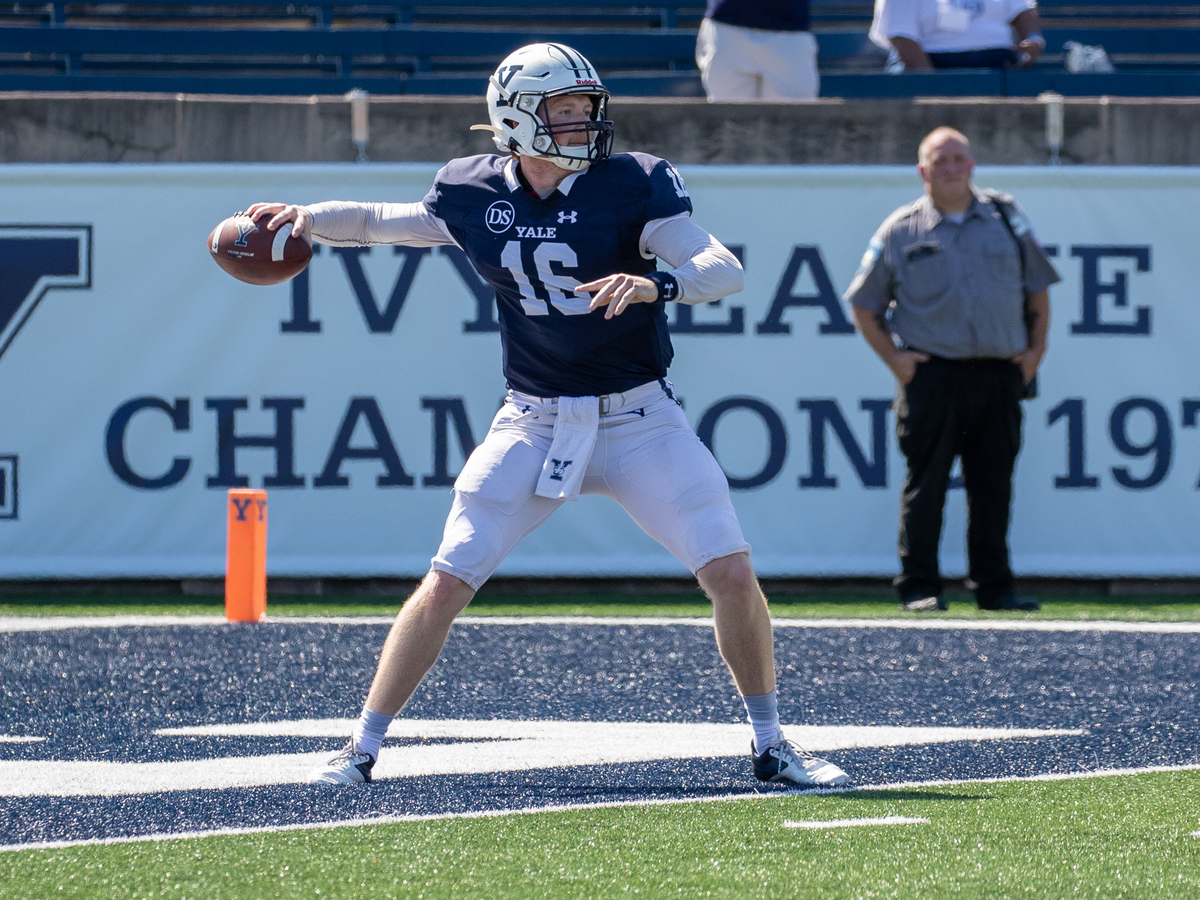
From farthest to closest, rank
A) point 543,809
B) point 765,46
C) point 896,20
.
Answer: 1. point 896,20
2. point 765,46
3. point 543,809

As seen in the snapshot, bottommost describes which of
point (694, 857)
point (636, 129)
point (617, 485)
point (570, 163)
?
point (694, 857)

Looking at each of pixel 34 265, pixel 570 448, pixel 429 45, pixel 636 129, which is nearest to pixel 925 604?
pixel 636 129

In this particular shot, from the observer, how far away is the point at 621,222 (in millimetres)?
4070

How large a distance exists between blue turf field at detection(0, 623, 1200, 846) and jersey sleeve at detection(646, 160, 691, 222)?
1321 mm

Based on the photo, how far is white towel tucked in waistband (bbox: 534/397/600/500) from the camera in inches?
158

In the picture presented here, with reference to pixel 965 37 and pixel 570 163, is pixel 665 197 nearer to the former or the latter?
pixel 570 163

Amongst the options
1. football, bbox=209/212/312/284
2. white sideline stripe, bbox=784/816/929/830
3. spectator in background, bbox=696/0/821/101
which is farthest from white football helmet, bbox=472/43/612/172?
spectator in background, bbox=696/0/821/101

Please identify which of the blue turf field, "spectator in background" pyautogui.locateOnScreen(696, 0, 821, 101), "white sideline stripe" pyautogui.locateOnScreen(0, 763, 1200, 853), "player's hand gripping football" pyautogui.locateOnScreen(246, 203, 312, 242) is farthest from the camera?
"spectator in background" pyautogui.locateOnScreen(696, 0, 821, 101)

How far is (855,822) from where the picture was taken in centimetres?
354

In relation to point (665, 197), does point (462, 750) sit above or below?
below

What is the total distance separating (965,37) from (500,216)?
247 inches

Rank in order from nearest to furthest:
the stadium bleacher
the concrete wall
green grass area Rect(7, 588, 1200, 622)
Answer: green grass area Rect(7, 588, 1200, 622), the concrete wall, the stadium bleacher

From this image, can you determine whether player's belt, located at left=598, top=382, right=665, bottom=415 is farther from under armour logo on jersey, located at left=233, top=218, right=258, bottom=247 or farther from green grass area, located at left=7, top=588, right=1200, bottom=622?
green grass area, located at left=7, top=588, right=1200, bottom=622

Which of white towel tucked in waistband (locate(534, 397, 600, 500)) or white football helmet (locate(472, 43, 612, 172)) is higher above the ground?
white football helmet (locate(472, 43, 612, 172))
